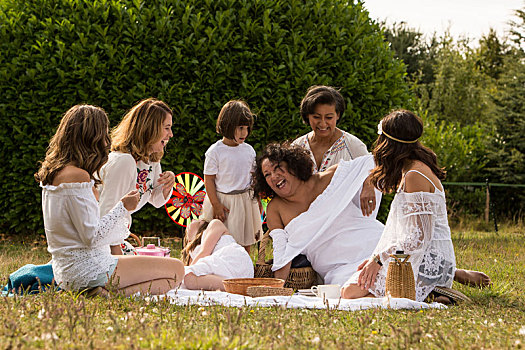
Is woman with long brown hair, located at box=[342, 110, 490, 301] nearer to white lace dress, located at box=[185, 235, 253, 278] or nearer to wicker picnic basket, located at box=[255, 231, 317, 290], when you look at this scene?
wicker picnic basket, located at box=[255, 231, 317, 290]

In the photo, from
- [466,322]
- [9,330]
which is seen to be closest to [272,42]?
[466,322]

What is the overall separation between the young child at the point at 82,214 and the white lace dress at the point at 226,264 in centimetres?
93

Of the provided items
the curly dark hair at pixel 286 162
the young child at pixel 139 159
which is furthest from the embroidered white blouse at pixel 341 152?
the young child at pixel 139 159

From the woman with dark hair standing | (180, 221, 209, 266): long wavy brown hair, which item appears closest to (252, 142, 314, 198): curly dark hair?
the woman with dark hair standing

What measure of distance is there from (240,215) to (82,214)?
7.76 feet

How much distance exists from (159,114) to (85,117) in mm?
1295

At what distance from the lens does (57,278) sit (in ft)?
14.9

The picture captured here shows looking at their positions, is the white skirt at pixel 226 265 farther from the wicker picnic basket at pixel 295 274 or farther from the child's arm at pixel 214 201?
the child's arm at pixel 214 201

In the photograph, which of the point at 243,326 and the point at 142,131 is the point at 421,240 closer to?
the point at 243,326

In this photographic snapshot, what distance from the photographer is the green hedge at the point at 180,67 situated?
846 centimetres

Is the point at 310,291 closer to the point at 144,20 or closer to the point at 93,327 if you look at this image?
the point at 93,327

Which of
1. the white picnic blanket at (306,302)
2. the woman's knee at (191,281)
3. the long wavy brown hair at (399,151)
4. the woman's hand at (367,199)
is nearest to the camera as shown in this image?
the white picnic blanket at (306,302)

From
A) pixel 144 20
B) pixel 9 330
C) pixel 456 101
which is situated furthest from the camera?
pixel 456 101

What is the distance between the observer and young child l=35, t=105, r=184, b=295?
170 inches
